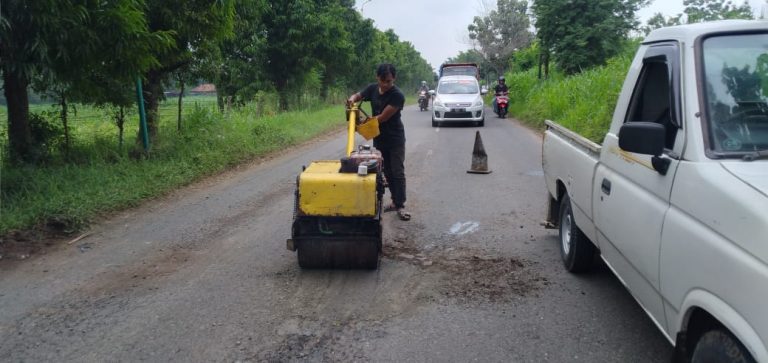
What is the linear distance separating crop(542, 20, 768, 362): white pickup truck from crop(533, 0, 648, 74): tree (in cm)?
1706

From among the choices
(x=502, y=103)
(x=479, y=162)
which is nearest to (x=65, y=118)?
(x=479, y=162)

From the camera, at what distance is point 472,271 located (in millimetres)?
5262

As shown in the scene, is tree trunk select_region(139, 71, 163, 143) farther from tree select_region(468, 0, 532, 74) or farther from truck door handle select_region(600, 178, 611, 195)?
tree select_region(468, 0, 532, 74)

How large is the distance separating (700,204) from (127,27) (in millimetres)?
6820

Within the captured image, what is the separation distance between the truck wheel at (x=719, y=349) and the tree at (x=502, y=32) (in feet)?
159

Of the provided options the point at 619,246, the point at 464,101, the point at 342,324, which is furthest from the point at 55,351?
the point at 464,101

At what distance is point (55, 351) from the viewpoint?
12.3ft

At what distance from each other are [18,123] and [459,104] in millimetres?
14771

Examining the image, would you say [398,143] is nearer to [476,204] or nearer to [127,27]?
[476,204]

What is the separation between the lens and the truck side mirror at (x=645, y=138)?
114 inches

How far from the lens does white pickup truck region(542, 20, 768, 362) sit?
2203mm

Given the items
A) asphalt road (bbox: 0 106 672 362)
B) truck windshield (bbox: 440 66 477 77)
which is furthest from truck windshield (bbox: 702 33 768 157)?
truck windshield (bbox: 440 66 477 77)

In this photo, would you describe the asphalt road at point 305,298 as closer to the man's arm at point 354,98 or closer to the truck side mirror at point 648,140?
the truck side mirror at point 648,140

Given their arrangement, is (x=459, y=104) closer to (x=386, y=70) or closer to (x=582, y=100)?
(x=582, y=100)
